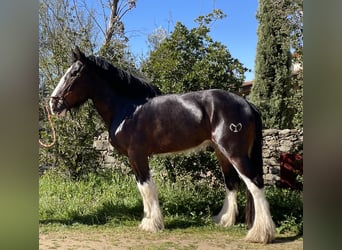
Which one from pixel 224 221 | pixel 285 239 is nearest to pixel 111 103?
pixel 224 221

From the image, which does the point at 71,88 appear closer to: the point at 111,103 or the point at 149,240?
the point at 111,103

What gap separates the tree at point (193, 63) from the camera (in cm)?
333

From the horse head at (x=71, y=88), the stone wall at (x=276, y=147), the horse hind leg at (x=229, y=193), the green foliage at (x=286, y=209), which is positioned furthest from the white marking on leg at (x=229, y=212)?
the horse head at (x=71, y=88)

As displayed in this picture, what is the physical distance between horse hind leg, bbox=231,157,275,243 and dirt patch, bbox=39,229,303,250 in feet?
0.21

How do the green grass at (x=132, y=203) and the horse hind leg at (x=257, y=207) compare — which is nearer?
the horse hind leg at (x=257, y=207)

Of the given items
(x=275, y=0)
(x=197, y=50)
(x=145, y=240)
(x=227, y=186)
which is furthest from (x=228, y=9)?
(x=145, y=240)

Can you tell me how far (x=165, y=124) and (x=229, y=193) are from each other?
2.57ft

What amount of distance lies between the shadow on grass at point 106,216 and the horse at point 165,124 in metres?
0.34

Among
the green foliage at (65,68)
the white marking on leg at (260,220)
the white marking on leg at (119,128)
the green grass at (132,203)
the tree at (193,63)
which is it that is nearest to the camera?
the white marking on leg at (260,220)

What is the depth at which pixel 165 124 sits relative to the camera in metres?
2.66

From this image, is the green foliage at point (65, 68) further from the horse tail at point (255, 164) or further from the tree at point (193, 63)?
the horse tail at point (255, 164)

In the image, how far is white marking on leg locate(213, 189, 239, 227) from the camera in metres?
2.79
